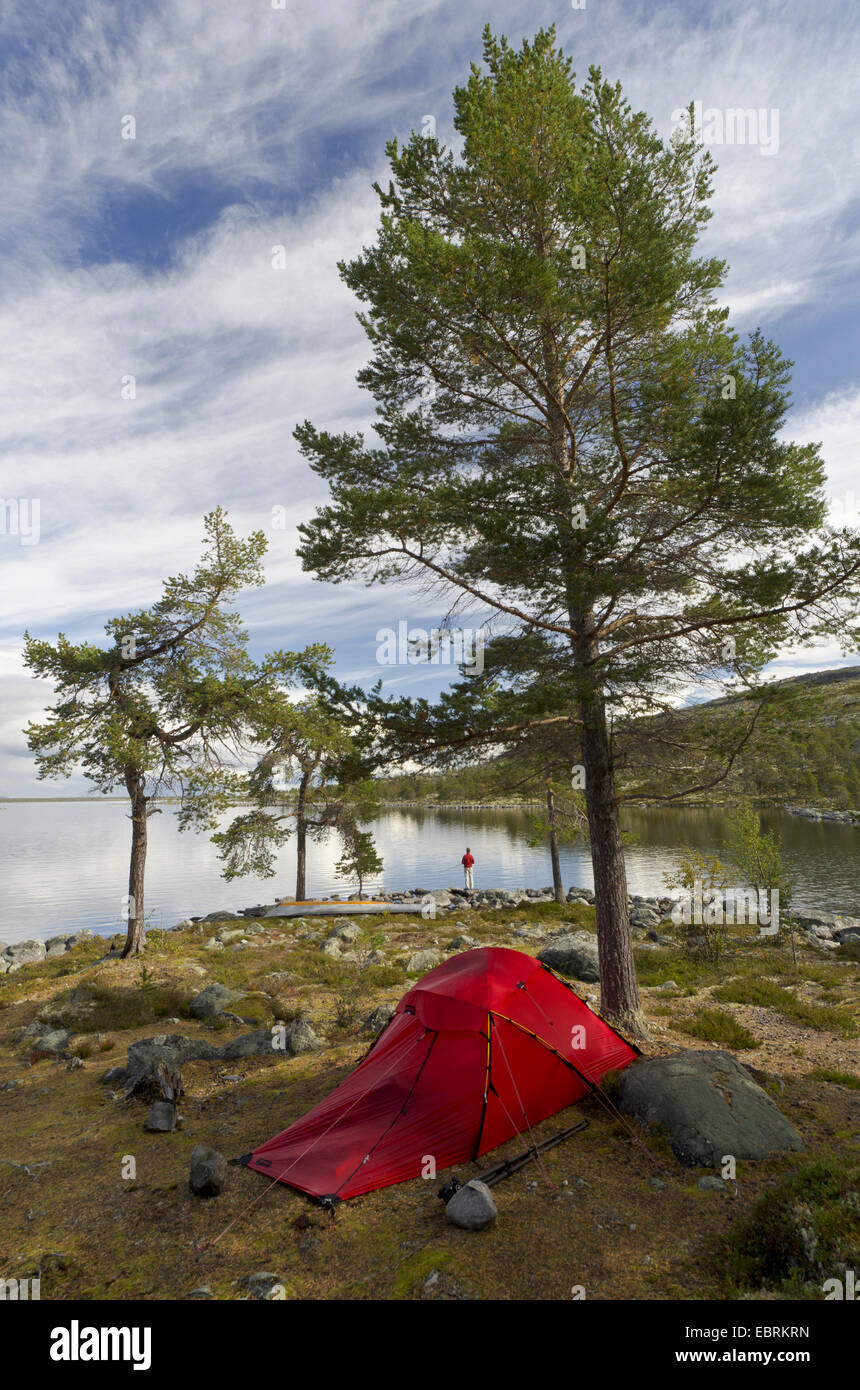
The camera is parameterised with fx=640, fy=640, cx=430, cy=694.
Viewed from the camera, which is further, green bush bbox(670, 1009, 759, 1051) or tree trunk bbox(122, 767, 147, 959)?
tree trunk bbox(122, 767, 147, 959)

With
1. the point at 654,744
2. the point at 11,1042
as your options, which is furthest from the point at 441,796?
the point at 11,1042

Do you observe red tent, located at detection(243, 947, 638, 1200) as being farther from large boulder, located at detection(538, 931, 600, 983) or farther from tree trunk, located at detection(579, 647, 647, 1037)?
large boulder, located at detection(538, 931, 600, 983)

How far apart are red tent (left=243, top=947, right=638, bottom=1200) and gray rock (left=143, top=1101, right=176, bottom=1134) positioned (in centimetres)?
173

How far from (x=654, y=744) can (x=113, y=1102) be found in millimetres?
9365

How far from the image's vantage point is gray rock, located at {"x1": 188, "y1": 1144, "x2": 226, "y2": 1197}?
20.6 ft

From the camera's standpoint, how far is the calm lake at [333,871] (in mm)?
31469

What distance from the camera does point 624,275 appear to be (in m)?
7.56

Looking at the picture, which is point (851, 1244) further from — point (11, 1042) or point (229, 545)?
point (229, 545)

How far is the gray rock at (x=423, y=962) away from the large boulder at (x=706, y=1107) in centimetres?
779

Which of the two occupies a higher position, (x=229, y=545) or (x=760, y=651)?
(x=229, y=545)

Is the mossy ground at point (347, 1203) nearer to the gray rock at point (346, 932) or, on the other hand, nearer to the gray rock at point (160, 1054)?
the gray rock at point (160, 1054)

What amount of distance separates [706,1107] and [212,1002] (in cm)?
942
